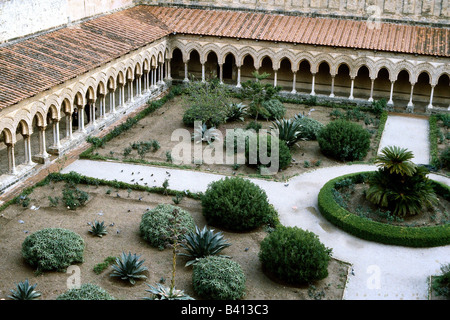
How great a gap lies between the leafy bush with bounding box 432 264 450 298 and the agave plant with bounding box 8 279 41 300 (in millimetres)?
9871

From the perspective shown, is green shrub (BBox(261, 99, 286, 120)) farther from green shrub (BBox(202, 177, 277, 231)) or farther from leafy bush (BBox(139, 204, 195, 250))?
leafy bush (BBox(139, 204, 195, 250))

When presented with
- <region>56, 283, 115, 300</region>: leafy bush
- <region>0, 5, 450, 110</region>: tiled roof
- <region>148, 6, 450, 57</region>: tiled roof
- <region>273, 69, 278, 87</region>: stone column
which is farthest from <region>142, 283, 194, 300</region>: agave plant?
<region>148, 6, 450, 57</region>: tiled roof

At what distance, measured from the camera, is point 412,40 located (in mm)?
30609

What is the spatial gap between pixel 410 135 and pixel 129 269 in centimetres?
1640

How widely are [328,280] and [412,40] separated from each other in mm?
17859

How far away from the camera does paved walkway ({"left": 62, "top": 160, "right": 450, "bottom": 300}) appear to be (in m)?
16.3

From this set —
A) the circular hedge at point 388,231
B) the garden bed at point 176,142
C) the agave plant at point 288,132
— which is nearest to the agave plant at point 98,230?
the garden bed at point 176,142

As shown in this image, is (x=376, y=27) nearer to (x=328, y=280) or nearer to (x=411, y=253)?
(x=411, y=253)

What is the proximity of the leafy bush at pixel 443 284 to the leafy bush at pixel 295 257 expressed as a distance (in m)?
2.82

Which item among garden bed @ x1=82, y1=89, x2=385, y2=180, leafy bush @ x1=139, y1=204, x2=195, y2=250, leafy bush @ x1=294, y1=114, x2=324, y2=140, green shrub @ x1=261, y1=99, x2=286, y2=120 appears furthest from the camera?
green shrub @ x1=261, y1=99, x2=286, y2=120
